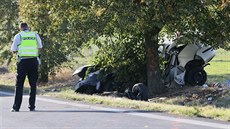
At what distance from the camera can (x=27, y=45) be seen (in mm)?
10609

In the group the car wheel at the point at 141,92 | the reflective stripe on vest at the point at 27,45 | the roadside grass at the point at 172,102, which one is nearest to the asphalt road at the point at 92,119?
the roadside grass at the point at 172,102

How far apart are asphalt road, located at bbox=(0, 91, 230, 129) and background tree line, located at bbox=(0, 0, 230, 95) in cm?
330

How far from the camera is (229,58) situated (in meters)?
30.4

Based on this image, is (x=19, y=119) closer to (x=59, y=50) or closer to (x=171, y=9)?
(x=171, y=9)

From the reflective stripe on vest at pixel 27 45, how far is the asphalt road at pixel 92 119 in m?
1.18

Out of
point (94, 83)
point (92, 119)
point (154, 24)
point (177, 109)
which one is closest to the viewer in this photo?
point (92, 119)

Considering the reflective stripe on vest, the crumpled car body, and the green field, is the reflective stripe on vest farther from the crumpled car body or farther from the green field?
the green field

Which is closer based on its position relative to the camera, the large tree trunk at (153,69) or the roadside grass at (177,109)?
the roadside grass at (177,109)

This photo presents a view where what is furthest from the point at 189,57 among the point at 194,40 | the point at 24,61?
the point at 24,61

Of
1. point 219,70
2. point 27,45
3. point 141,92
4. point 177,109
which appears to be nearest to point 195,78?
point 141,92

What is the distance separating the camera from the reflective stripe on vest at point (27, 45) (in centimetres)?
1055

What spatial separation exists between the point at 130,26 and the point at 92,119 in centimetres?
564

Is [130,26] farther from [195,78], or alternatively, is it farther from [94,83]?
[195,78]

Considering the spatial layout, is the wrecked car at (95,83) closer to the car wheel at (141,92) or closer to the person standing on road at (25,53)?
the car wheel at (141,92)
